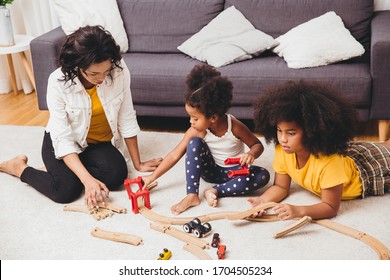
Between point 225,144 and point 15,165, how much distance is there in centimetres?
105

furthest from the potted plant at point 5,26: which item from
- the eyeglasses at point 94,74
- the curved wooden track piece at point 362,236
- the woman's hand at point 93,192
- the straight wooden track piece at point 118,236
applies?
the curved wooden track piece at point 362,236

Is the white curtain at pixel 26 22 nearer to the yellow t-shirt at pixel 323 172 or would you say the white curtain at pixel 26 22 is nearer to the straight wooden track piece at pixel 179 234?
the straight wooden track piece at pixel 179 234

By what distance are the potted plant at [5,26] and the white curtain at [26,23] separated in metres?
0.32

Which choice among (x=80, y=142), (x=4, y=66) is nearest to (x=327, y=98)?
(x=80, y=142)

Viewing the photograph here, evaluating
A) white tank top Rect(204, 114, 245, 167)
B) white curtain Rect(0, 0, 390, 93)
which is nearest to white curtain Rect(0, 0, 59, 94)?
white curtain Rect(0, 0, 390, 93)

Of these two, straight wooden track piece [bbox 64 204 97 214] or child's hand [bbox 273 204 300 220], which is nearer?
child's hand [bbox 273 204 300 220]

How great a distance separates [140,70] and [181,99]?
0.29m

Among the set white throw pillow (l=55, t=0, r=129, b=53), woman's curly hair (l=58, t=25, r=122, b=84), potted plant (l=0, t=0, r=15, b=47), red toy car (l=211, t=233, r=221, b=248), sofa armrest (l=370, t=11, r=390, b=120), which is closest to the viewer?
red toy car (l=211, t=233, r=221, b=248)

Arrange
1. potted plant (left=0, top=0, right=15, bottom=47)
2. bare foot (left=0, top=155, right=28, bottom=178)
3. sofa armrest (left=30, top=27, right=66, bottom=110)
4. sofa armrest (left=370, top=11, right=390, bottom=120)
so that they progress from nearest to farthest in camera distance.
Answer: bare foot (left=0, top=155, right=28, bottom=178) < sofa armrest (left=370, top=11, right=390, bottom=120) < sofa armrest (left=30, top=27, right=66, bottom=110) < potted plant (left=0, top=0, right=15, bottom=47)

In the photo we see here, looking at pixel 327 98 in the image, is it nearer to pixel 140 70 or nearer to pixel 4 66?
pixel 140 70

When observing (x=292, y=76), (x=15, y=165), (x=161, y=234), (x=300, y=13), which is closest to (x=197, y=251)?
(x=161, y=234)

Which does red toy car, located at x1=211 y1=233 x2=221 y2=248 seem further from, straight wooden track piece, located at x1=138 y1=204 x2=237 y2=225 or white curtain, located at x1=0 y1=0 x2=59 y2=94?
white curtain, located at x1=0 y1=0 x2=59 y2=94

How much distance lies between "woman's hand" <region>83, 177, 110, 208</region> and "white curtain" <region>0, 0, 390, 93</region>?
2.02 m

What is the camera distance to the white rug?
1.99 metres
